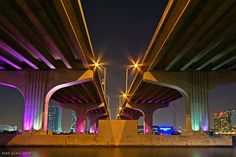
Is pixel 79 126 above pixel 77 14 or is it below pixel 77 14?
below

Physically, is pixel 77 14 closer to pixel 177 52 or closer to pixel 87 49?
pixel 87 49

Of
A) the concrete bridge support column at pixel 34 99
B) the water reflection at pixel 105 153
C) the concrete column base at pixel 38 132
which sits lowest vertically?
the water reflection at pixel 105 153

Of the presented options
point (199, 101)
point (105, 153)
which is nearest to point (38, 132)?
point (105, 153)

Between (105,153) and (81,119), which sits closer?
(105,153)

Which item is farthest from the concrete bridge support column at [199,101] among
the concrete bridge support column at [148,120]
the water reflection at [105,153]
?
the concrete bridge support column at [148,120]

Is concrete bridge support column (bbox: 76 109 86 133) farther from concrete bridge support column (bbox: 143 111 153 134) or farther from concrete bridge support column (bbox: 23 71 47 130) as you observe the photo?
concrete bridge support column (bbox: 23 71 47 130)

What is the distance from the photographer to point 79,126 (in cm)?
7875

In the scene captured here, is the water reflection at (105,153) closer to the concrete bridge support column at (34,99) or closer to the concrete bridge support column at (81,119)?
the concrete bridge support column at (34,99)

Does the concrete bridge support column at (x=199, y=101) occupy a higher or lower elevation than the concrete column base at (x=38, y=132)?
higher

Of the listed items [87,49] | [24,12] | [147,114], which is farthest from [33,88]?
[147,114]

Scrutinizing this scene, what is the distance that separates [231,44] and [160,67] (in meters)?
11.2

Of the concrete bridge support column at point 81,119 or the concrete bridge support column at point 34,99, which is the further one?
the concrete bridge support column at point 81,119

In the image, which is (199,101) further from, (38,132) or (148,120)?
(148,120)

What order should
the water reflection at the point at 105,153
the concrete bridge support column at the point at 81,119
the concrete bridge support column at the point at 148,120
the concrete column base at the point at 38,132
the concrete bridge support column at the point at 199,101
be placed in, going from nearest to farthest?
the water reflection at the point at 105,153
the concrete column base at the point at 38,132
the concrete bridge support column at the point at 199,101
the concrete bridge support column at the point at 81,119
the concrete bridge support column at the point at 148,120
